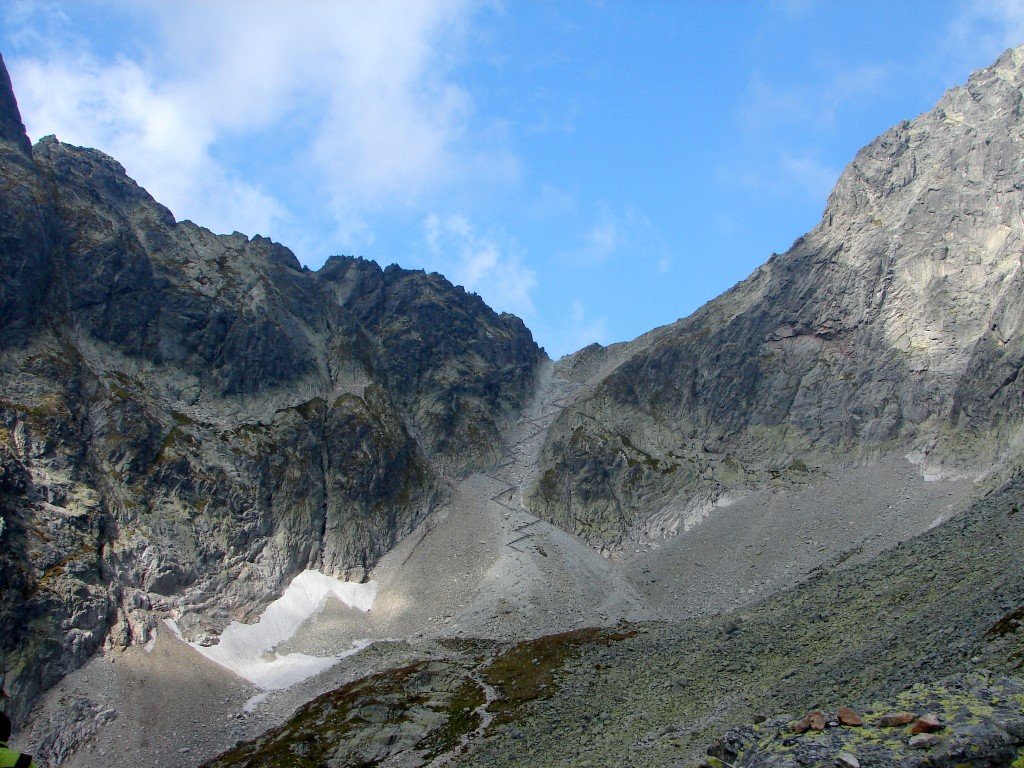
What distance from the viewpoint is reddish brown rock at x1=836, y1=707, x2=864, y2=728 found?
672 inches

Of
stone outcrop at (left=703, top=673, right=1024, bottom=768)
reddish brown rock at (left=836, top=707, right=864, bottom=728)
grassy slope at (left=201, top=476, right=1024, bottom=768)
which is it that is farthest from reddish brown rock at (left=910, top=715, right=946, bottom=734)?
grassy slope at (left=201, top=476, right=1024, bottom=768)

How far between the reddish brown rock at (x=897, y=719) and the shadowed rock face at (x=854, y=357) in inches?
3041

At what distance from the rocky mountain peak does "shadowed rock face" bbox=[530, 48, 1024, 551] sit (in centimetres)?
9400

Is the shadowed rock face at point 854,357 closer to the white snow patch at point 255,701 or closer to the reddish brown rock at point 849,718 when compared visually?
the white snow patch at point 255,701

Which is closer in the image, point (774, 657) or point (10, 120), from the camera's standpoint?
point (774, 657)

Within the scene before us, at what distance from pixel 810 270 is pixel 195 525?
96.2 meters

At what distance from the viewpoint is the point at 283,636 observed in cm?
8381

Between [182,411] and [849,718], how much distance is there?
102 m

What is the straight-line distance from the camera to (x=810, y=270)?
11812 cm

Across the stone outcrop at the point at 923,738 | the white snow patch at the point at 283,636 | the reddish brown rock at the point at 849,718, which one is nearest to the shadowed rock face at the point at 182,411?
the white snow patch at the point at 283,636

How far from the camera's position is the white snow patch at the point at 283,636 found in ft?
251

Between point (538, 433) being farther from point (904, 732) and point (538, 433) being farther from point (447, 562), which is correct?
point (904, 732)

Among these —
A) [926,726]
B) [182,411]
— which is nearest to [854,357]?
[182,411]

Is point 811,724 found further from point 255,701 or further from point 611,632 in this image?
point 255,701
